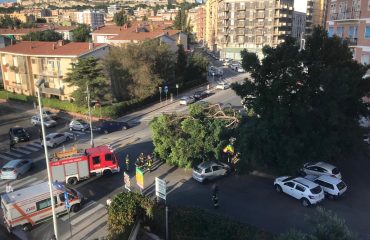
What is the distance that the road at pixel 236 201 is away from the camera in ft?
63.4

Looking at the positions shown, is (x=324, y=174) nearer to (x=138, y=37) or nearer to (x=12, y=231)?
(x=12, y=231)

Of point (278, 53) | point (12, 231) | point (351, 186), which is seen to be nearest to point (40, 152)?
point (12, 231)

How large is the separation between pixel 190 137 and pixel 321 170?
32.6ft

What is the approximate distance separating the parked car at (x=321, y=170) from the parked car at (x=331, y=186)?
189 cm

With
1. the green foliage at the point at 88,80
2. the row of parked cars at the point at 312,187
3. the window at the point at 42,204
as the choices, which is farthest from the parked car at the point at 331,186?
the green foliage at the point at 88,80

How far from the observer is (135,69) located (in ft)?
153

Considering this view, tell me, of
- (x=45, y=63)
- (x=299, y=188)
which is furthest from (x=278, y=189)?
(x=45, y=63)

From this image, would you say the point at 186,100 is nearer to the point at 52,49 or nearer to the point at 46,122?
the point at 46,122

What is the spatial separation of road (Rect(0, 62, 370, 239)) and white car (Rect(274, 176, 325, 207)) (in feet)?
1.43

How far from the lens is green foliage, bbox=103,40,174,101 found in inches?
1829

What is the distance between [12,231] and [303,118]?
1849cm

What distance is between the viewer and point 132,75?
47344mm

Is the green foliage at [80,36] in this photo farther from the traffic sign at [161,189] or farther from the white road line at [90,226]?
the traffic sign at [161,189]

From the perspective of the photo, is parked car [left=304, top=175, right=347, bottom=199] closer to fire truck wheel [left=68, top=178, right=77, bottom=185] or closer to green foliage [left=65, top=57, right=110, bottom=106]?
fire truck wheel [left=68, top=178, right=77, bottom=185]
